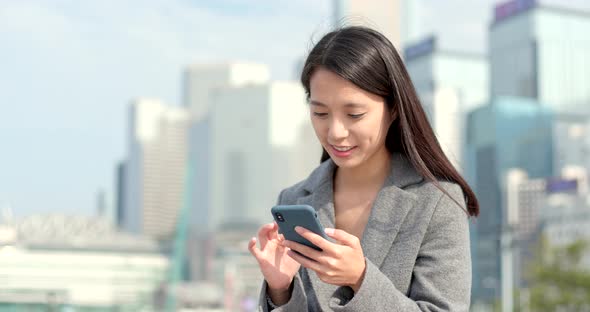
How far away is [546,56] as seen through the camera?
120 metres

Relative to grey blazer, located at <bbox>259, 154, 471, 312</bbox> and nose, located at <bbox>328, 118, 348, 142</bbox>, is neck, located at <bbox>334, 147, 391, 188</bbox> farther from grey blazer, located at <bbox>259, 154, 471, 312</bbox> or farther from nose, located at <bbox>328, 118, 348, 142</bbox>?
nose, located at <bbox>328, 118, 348, 142</bbox>

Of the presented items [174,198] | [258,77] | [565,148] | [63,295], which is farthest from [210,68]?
[63,295]

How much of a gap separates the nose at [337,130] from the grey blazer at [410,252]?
224mm

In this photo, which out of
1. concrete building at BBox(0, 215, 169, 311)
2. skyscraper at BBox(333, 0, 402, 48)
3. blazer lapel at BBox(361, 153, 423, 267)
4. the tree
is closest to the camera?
blazer lapel at BBox(361, 153, 423, 267)

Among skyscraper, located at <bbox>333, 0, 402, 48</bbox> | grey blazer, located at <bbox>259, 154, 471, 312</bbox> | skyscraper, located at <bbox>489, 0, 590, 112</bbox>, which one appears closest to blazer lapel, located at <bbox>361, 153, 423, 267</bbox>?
grey blazer, located at <bbox>259, 154, 471, 312</bbox>

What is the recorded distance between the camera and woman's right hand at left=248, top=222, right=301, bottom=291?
2275 mm

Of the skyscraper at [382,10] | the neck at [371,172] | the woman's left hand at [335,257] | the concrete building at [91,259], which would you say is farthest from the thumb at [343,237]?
the skyscraper at [382,10]

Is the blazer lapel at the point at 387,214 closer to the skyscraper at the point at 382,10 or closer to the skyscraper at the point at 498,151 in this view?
the skyscraper at the point at 498,151

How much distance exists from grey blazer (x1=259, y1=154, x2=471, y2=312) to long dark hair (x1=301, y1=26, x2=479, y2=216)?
43 millimetres

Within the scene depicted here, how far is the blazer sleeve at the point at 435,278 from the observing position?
209 centimetres

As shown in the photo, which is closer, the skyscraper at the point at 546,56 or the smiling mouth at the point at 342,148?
the smiling mouth at the point at 342,148

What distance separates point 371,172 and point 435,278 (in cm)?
35

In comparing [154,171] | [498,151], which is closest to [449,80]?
[498,151]

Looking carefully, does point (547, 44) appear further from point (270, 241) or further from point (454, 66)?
point (270, 241)
